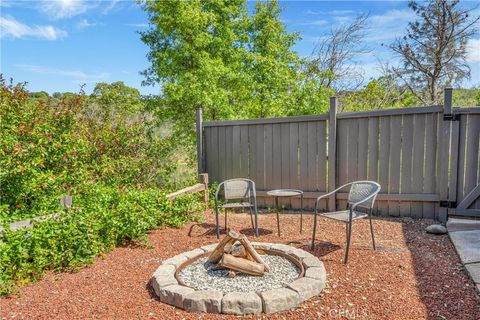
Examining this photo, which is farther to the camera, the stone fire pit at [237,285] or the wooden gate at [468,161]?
the wooden gate at [468,161]

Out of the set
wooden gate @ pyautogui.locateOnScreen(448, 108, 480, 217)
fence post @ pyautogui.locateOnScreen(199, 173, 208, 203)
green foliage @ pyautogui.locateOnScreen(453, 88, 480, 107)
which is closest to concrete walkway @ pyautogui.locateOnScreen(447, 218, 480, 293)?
wooden gate @ pyautogui.locateOnScreen(448, 108, 480, 217)

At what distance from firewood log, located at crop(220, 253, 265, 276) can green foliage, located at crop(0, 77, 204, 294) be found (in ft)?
4.28

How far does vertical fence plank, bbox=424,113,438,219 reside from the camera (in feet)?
13.4

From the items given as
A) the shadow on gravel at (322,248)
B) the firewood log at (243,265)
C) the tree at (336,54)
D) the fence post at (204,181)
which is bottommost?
the shadow on gravel at (322,248)

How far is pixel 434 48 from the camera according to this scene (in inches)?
411

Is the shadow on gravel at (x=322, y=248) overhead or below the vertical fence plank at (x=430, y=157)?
below

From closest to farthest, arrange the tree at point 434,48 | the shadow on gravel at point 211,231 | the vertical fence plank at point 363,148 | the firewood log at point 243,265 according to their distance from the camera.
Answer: the firewood log at point 243,265, the shadow on gravel at point 211,231, the vertical fence plank at point 363,148, the tree at point 434,48

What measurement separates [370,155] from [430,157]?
713 mm

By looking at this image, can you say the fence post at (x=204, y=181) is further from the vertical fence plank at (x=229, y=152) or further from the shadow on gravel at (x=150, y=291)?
the shadow on gravel at (x=150, y=291)

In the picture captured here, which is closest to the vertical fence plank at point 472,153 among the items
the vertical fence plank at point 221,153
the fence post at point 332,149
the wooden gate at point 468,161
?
the wooden gate at point 468,161

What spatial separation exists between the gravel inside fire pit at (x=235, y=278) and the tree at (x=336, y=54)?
692 centimetres

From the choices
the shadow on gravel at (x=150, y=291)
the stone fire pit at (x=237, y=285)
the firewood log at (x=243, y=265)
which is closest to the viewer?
the stone fire pit at (x=237, y=285)

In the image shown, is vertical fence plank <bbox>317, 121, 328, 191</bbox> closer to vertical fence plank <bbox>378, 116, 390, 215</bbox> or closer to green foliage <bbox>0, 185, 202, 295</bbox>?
vertical fence plank <bbox>378, 116, 390, 215</bbox>

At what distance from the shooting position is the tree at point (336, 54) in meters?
8.68
